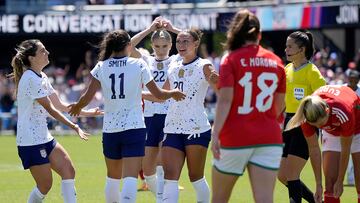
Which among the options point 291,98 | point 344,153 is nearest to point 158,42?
point 291,98

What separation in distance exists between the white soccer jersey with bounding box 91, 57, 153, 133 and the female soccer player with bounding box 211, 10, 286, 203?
1624 millimetres

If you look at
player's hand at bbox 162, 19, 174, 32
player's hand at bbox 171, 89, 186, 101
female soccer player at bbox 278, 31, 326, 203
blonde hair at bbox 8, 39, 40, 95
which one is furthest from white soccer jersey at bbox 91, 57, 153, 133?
female soccer player at bbox 278, 31, 326, 203

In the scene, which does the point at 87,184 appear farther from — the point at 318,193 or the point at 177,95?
the point at 177,95

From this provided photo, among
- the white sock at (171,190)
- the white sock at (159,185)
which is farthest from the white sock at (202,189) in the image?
the white sock at (159,185)

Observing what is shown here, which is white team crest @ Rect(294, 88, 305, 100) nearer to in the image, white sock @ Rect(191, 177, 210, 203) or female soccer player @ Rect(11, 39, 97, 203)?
white sock @ Rect(191, 177, 210, 203)

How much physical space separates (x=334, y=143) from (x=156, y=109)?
8.70 ft

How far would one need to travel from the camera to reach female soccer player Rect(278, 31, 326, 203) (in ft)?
37.2

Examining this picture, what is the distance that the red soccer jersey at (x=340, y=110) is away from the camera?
9883 millimetres

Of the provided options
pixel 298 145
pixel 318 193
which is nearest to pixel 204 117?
pixel 298 145

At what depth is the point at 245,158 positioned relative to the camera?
A: 836 centimetres

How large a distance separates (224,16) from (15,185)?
19066mm

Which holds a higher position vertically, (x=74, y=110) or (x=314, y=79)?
(x=314, y=79)

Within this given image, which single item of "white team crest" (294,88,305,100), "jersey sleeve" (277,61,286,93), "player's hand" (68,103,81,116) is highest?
"jersey sleeve" (277,61,286,93)

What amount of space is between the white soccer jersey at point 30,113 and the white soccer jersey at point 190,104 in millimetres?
1441
